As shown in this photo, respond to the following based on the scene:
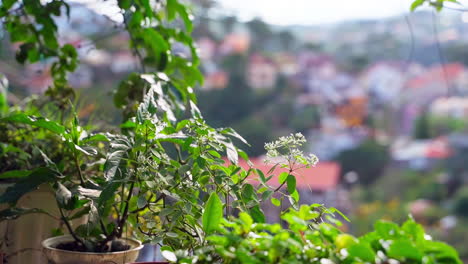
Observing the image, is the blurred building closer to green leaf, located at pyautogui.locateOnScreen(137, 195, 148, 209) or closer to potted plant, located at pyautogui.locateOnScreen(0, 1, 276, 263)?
potted plant, located at pyautogui.locateOnScreen(0, 1, 276, 263)

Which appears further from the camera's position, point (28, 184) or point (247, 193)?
point (28, 184)

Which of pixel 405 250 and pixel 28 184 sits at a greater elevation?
pixel 28 184

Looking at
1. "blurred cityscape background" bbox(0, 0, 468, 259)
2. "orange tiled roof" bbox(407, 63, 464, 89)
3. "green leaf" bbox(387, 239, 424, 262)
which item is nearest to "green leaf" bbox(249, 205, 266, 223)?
"green leaf" bbox(387, 239, 424, 262)

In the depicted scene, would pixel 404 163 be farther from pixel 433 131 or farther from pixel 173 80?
pixel 173 80

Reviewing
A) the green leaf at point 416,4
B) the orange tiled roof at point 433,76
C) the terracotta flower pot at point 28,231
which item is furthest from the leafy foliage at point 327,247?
the orange tiled roof at point 433,76

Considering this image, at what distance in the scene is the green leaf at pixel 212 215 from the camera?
75 centimetres

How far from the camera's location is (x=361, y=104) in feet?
53.6

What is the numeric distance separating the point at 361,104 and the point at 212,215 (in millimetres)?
16148

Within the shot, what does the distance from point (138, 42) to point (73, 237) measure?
0.62 metres

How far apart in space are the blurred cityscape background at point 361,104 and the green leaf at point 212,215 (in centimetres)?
1178

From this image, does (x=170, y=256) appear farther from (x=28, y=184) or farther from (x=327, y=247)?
(x=28, y=184)

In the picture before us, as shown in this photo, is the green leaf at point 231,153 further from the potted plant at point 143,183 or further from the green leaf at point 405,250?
the green leaf at point 405,250

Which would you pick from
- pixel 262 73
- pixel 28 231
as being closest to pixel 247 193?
pixel 28 231

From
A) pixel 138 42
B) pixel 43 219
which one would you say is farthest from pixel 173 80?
pixel 43 219
